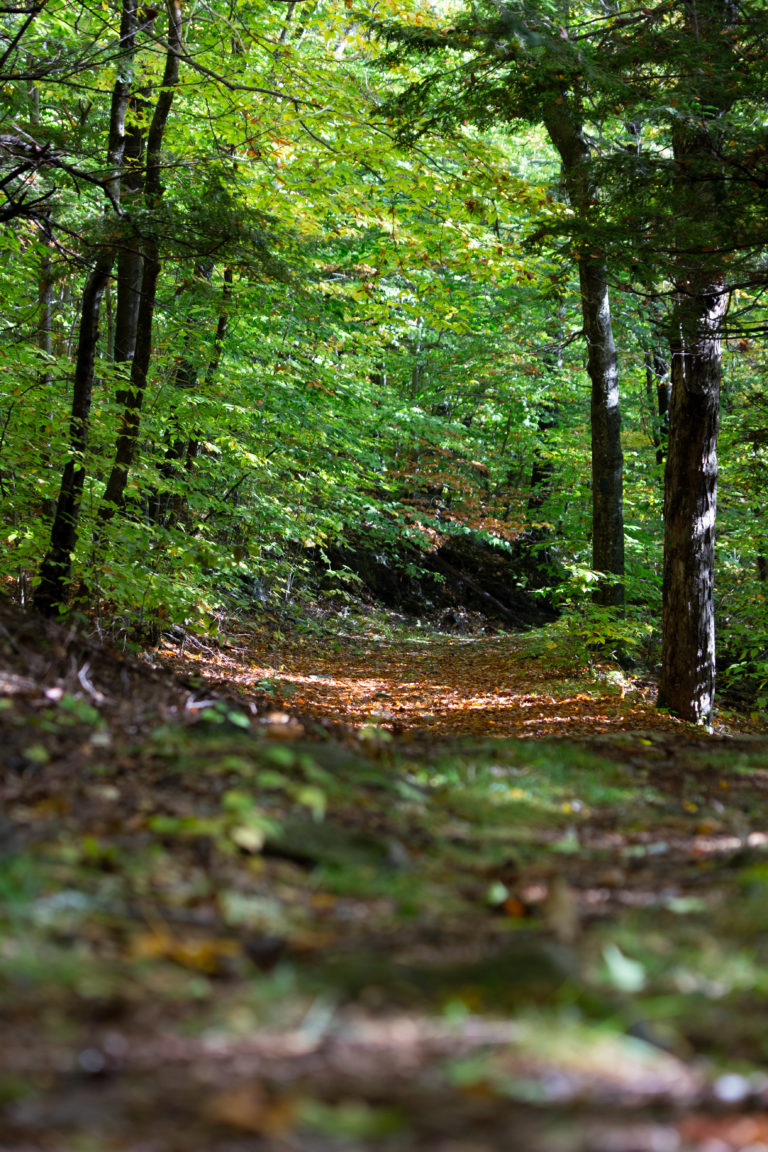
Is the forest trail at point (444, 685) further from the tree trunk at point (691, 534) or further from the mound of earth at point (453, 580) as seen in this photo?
the mound of earth at point (453, 580)

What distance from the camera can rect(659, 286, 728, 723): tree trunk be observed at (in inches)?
312

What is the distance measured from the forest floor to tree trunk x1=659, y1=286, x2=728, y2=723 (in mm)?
3456

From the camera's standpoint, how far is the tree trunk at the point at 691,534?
7.91 m

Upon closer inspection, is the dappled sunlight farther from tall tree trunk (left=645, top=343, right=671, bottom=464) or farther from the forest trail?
tall tree trunk (left=645, top=343, right=671, bottom=464)

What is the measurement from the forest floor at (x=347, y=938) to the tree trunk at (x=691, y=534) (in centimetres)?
346

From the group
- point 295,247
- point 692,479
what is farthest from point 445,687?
point 295,247

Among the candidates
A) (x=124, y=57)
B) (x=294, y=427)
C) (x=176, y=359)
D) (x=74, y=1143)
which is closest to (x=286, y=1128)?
(x=74, y=1143)

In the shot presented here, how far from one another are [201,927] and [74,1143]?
883 millimetres

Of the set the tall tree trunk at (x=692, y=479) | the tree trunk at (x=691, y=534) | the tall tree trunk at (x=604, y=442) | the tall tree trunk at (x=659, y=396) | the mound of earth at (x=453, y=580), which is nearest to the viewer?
the tall tree trunk at (x=692, y=479)

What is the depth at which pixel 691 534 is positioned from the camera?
8.09 metres

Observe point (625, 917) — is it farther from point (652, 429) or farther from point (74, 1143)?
point (652, 429)

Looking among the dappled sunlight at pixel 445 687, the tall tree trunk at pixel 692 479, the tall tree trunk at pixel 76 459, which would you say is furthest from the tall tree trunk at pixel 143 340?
the tall tree trunk at pixel 692 479

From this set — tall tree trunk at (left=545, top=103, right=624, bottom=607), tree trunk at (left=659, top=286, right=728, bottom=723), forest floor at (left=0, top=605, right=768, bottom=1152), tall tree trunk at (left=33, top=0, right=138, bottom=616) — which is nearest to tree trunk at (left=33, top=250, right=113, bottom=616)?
tall tree trunk at (left=33, top=0, right=138, bottom=616)

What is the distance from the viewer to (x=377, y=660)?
12.9 metres
